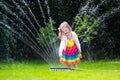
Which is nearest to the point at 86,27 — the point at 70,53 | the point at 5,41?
the point at 5,41

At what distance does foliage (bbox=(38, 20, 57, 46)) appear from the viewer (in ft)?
44.3

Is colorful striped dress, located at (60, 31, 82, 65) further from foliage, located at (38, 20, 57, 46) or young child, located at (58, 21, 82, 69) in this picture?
foliage, located at (38, 20, 57, 46)

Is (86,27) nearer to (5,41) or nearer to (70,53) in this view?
(5,41)

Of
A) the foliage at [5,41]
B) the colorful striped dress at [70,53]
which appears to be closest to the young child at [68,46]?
the colorful striped dress at [70,53]

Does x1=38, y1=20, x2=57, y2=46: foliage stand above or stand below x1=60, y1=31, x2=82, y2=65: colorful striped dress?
above

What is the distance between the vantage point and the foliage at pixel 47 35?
13.5 m

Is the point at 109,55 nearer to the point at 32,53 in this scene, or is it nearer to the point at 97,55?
the point at 97,55

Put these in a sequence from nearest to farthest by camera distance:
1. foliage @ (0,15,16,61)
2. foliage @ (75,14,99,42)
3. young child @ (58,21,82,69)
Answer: young child @ (58,21,82,69) → foliage @ (0,15,16,61) → foliage @ (75,14,99,42)

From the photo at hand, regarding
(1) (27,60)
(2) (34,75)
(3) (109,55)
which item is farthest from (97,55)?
(2) (34,75)

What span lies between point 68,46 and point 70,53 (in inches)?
6.9

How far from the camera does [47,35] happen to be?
13656 mm

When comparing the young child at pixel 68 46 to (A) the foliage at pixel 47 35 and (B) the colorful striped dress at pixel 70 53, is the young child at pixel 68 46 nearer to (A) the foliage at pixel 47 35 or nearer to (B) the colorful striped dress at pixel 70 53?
(B) the colorful striped dress at pixel 70 53

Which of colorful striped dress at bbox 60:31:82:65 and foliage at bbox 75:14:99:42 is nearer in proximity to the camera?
colorful striped dress at bbox 60:31:82:65

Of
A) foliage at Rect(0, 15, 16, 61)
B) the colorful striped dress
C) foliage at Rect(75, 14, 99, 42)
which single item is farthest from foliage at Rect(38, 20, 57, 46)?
the colorful striped dress
